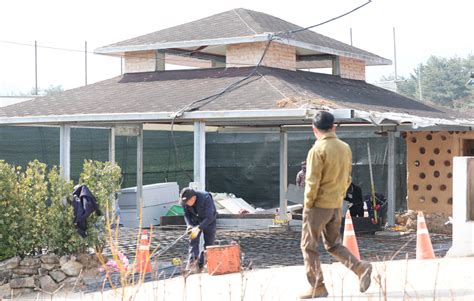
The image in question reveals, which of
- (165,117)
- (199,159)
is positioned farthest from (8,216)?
(199,159)

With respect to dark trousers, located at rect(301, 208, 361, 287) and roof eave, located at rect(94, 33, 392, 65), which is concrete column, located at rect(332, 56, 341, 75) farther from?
dark trousers, located at rect(301, 208, 361, 287)

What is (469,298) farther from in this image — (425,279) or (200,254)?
(200,254)

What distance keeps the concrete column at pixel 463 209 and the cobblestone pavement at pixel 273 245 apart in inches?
44.3

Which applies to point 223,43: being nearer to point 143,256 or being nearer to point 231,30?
point 231,30

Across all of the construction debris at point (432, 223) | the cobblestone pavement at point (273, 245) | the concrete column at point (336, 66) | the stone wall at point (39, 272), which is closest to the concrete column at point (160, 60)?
the cobblestone pavement at point (273, 245)

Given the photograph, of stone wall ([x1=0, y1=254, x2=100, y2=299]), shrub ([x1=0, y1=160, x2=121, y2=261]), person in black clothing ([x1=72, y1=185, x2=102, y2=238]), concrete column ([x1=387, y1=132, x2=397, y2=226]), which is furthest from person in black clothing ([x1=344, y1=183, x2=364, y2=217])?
stone wall ([x1=0, y1=254, x2=100, y2=299])

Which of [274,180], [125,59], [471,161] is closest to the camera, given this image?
[471,161]

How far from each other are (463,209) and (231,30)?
9440 mm

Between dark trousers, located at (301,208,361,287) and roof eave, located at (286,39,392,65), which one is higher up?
roof eave, located at (286,39,392,65)

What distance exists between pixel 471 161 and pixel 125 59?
37.1 feet

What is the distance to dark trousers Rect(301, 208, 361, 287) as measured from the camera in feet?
29.0

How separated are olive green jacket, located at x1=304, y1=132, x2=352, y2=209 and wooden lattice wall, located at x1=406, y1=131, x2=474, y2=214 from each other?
1162 centimetres

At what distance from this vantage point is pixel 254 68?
19.2 m

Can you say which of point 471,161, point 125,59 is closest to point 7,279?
point 471,161
